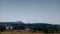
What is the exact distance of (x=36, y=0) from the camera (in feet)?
7.43

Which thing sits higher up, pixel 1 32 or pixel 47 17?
pixel 47 17

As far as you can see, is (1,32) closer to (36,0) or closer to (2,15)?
(2,15)

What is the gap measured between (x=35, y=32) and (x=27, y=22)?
25 centimetres

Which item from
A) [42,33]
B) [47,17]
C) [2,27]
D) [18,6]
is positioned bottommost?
[42,33]

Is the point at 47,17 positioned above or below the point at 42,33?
above

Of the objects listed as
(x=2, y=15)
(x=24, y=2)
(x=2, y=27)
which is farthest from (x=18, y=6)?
(x=2, y=27)

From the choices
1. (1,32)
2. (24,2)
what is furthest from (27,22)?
(1,32)

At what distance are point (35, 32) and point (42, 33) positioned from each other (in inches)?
5.3

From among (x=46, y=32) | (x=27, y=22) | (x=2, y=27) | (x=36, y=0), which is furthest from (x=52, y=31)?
(x=2, y=27)

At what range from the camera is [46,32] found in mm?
2188

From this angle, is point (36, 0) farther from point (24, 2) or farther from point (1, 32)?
point (1, 32)

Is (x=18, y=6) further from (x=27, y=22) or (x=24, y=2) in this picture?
(x=27, y=22)

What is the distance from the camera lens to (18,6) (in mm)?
2240

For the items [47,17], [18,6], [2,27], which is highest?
[18,6]
